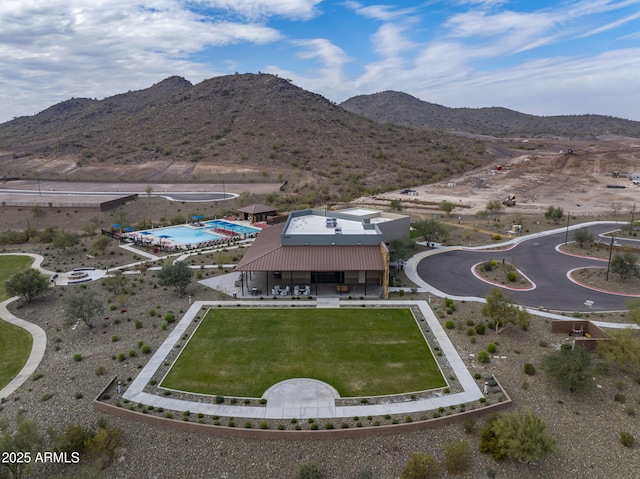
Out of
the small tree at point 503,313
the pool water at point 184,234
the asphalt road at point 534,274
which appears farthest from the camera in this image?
the pool water at point 184,234

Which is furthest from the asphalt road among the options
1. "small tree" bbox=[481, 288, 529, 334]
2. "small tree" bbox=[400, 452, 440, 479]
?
"small tree" bbox=[400, 452, 440, 479]

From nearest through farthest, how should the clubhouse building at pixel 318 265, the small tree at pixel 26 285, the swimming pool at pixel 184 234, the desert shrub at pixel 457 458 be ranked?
the desert shrub at pixel 457 458, the small tree at pixel 26 285, the clubhouse building at pixel 318 265, the swimming pool at pixel 184 234

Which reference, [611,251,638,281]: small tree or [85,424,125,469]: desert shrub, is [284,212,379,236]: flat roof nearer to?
[611,251,638,281]: small tree

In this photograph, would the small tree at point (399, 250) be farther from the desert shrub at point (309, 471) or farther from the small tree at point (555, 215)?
the small tree at point (555, 215)

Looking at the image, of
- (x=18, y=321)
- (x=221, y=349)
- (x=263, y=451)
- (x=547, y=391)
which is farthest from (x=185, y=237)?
(x=547, y=391)

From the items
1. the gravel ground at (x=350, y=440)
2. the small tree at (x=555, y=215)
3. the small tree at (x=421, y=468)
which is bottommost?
the gravel ground at (x=350, y=440)

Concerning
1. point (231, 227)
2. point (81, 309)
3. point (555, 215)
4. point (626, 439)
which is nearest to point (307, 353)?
point (626, 439)

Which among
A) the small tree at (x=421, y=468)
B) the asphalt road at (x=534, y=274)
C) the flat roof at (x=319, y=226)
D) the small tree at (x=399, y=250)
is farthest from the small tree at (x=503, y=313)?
the small tree at (x=421, y=468)
